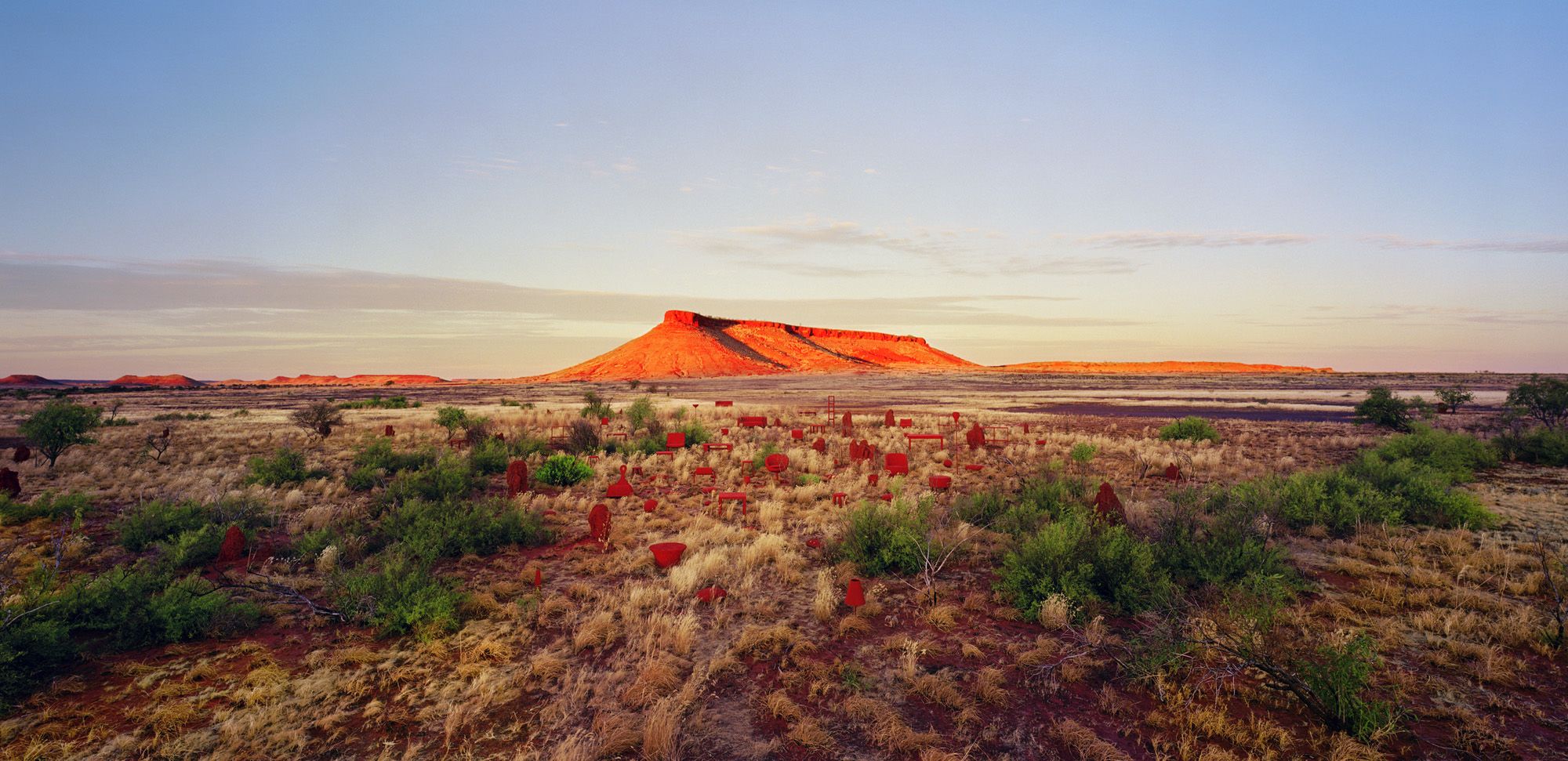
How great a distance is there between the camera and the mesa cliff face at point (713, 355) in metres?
124

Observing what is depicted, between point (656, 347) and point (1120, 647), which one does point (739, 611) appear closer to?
point (1120, 647)

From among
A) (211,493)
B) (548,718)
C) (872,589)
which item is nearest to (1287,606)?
(872,589)

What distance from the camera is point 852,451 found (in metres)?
16.1

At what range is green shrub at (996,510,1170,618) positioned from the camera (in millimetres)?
6840

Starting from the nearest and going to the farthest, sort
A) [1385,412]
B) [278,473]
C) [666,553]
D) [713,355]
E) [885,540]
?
[666,553]
[885,540]
[278,473]
[1385,412]
[713,355]

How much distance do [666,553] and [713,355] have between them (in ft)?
411

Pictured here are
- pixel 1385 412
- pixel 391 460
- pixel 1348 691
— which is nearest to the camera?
pixel 1348 691

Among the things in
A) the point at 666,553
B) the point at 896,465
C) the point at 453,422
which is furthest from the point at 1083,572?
the point at 453,422

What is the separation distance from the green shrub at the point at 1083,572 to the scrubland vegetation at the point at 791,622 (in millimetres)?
43

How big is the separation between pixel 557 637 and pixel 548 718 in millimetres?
1502

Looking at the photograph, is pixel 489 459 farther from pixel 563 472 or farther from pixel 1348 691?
pixel 1348 691

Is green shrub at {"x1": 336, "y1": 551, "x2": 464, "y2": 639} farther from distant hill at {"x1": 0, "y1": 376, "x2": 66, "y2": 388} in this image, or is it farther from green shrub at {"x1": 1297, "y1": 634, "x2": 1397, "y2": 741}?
distant hill at {"x1": 0, "y1": 376, "x2": 66, "y2": 388}

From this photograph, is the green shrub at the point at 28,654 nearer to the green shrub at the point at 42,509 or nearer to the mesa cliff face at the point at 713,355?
the green shrub at the point at 42,509

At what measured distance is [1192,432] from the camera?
69.1ft
